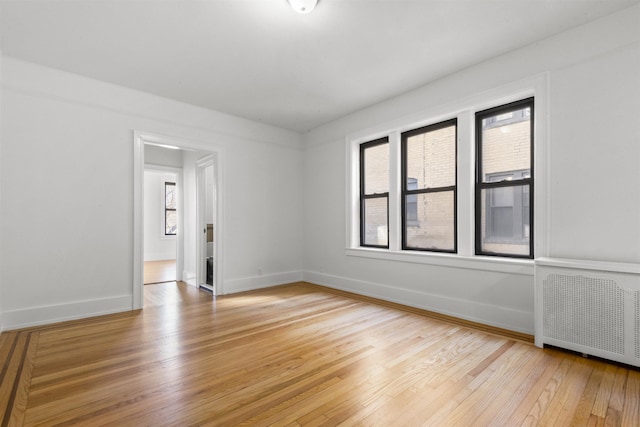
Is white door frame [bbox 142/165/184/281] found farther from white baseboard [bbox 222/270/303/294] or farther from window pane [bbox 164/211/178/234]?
window pane [bbox 164/211/178/234]

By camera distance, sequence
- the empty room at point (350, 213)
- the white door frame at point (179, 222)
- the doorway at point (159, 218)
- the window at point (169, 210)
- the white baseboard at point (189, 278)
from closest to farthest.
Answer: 1. the empty room at point (350, 213)
2. the white baseboard at point (189, 278)
3. the white door frame at point (179, 222)
4. the doorway at point (159, 218)
5. the window at point (169, 210)

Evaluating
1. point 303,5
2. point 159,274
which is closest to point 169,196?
point 159,274

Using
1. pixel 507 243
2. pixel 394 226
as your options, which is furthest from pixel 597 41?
pixel 394 226

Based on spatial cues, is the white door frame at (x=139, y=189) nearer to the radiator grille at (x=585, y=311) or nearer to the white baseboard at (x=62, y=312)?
the white baseboard at (x=62, y=312)

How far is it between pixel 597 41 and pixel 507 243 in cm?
199

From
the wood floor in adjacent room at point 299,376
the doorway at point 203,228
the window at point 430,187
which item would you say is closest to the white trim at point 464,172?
the window at point 430,187

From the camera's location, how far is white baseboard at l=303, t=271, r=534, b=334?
3.07m

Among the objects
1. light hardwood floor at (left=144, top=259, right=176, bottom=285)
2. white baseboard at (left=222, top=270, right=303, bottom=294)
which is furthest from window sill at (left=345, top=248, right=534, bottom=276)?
light hardwood floor at (left=144, top=259, right=176, bottom=285)

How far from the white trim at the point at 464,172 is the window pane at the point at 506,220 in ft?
0.47

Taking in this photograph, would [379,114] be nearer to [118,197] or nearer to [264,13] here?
[264,13]

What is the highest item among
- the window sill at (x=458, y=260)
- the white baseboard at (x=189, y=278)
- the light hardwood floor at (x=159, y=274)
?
the window sill at (x=458, y=260)

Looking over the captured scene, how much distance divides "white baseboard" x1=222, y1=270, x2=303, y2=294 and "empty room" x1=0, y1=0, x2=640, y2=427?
9cm

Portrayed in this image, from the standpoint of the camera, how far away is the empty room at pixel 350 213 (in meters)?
2.11

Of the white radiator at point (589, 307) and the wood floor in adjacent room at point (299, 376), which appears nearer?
the wood floor in adjacent room at point (299, 376)
